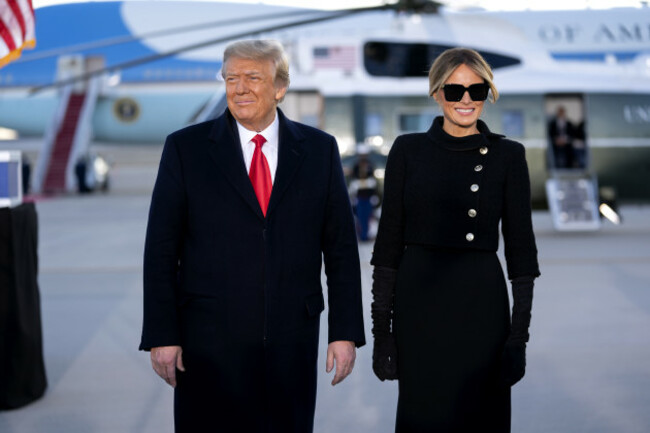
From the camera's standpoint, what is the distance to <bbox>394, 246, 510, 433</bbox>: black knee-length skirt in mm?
2729

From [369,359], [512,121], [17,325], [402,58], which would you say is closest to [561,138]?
[512,121]

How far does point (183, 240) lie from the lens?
2664 mm

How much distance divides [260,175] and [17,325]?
268cm

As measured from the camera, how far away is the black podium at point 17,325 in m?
4.64

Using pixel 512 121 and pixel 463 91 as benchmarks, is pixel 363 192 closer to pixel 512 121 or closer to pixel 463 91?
pixel 512 121

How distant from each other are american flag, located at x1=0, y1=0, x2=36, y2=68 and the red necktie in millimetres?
3092

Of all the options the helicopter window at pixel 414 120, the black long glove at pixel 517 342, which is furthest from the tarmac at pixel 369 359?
the helicopter window at pixel 414 120

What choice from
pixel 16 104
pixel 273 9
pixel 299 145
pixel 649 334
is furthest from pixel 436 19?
pixel 273 9

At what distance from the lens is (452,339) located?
2.74 metres

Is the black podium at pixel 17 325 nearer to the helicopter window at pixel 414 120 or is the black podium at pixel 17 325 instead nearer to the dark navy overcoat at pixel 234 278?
the dark navy overcoat at pixel 234 278

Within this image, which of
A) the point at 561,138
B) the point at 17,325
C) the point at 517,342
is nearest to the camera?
the point at 517,342

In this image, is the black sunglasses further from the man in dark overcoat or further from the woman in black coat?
the man in dark overcoat

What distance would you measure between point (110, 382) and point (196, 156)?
114 inches

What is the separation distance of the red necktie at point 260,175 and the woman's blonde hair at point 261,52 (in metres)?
0.21
